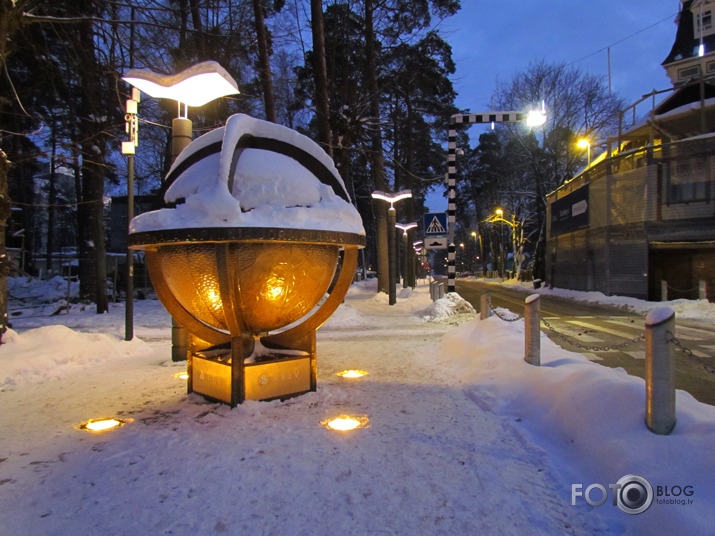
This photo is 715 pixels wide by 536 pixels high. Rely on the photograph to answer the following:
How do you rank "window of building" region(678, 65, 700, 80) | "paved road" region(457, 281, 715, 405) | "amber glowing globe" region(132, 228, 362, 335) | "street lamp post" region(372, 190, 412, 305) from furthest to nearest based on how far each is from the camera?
"window of building" region(678, 65, 700, 80)
"street lamp post" region(372, 190, 412, 305)
"paved road" region(457, 281, 715, 405)
"amber glowing globe" region(132, 228, 362, 335)

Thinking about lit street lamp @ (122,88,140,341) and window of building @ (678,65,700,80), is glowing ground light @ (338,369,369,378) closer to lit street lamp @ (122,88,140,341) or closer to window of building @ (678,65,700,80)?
lit street lamp @ (122,88,140,341)

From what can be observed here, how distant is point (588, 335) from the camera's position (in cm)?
1027

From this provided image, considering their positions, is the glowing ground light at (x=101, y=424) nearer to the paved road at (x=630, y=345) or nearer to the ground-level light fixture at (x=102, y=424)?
the ground-level light fixture at (x=102, y=424)

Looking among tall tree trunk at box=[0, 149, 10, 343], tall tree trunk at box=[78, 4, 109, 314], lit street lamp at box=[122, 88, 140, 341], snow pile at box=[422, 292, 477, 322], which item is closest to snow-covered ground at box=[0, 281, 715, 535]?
tall tree trunk at box=[0, 149, 10, 343]

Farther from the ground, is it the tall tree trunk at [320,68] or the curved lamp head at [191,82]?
the tall tree trunk at [320,68]

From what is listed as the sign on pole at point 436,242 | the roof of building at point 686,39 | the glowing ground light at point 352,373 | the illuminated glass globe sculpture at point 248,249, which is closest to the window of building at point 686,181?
the sign on pole at point 436,242

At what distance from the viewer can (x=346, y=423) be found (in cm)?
412

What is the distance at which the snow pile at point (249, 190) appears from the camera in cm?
399

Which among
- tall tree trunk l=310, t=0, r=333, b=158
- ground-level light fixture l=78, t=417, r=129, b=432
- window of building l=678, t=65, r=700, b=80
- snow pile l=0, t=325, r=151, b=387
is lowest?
ground-level light fixture l=78, t=417, r=129, b=432

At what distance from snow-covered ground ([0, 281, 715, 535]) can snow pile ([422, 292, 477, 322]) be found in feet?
24.2

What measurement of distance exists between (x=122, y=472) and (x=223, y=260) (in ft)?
6.09

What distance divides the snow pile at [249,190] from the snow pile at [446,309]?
29.3ft

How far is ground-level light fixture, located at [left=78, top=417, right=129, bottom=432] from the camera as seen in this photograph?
4023mm

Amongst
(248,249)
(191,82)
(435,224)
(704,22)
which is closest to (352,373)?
(248,249)
